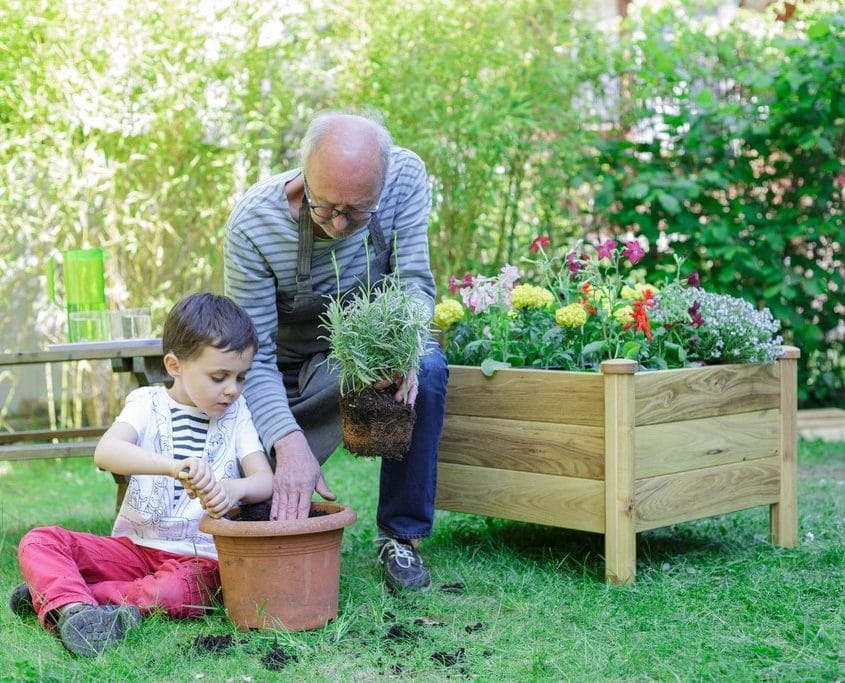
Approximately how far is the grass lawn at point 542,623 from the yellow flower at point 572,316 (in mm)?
620

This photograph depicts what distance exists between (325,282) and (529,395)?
60cm

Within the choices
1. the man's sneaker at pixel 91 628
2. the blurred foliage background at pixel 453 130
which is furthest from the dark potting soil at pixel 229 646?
the blurred foliage background at pixel 453 130

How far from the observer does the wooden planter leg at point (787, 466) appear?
2.96m

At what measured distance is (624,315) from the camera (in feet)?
9.13

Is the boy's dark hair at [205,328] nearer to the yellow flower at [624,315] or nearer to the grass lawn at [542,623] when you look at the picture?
the grass lawn at [542,623]

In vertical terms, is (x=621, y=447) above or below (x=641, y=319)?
below

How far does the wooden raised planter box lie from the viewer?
253cm

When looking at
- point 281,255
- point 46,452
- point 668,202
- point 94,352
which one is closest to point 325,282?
point 281,255

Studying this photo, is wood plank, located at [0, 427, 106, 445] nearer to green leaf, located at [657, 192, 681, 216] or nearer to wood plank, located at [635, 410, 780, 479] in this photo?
wood plank, located at [635, 410, 780, 479]

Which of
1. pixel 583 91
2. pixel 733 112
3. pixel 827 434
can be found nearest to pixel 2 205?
pixel 583 91

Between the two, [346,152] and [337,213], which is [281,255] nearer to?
[337,213]

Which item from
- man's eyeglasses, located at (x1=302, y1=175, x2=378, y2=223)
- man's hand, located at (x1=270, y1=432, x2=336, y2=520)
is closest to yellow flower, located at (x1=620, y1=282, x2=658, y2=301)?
man's eyeglasses, located at (x1=302, y1=175, x2=378, y2=223)

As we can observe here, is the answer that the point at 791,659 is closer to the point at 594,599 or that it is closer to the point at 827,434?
the point at 594,599

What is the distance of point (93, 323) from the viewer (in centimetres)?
316
